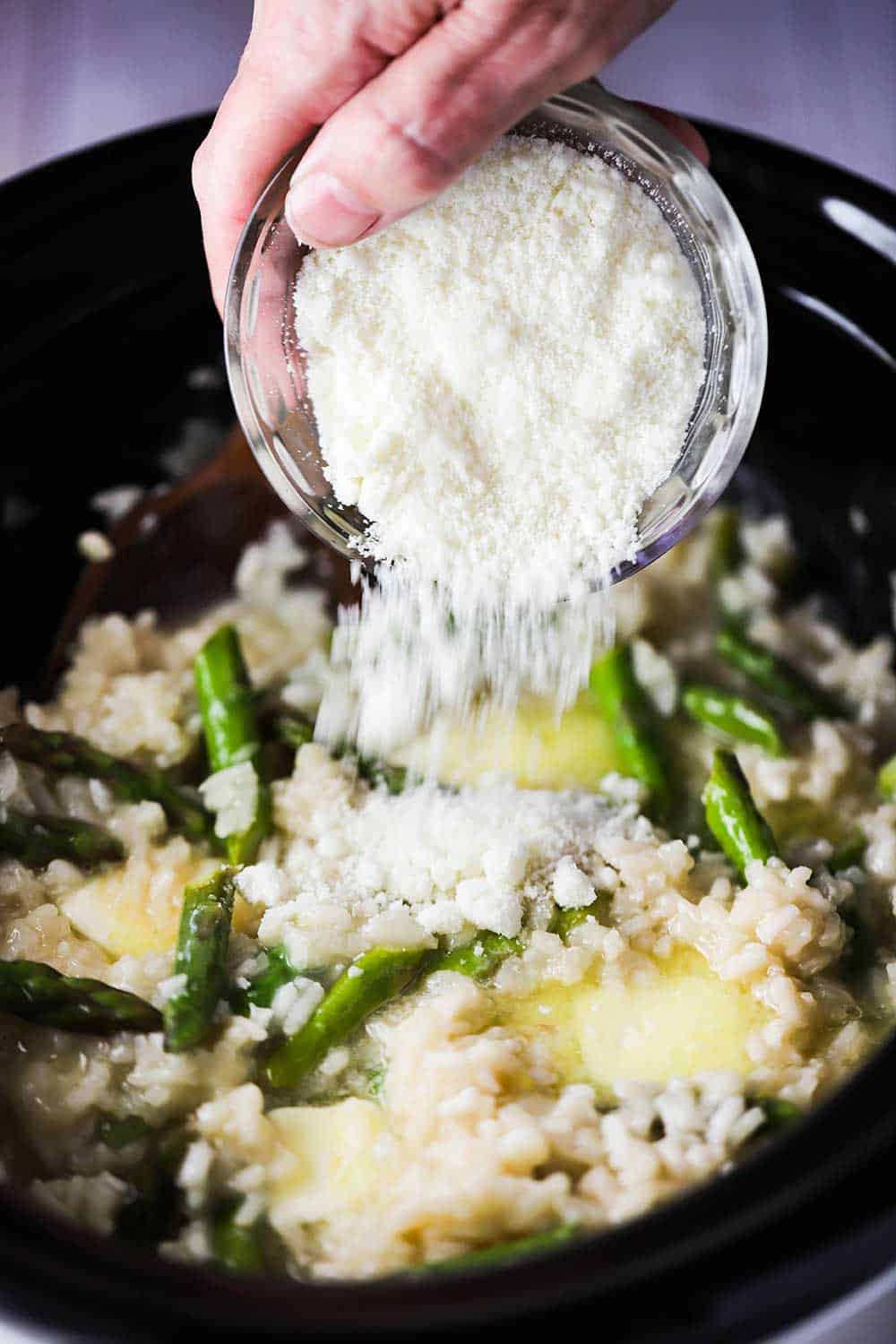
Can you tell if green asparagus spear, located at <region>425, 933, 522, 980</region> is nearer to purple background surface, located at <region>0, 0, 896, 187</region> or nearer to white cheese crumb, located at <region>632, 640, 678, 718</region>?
white cheese crumb, located at <region>632, 640, 678, 718</region>

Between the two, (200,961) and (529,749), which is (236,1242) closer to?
(200,961)

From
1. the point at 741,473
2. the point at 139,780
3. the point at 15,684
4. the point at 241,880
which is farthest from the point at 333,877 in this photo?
the point at 741,473

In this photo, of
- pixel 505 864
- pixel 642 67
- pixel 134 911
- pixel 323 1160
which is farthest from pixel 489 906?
pixel 642 67

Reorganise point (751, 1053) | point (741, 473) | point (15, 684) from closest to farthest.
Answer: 1. point (751, 1053)
2. point (15, 684)
3. point (741, 473)

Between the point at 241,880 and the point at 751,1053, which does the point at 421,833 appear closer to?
the point at 241,880

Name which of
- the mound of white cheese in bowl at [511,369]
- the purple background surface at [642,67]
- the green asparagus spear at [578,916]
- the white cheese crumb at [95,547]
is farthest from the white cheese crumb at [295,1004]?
the purple background surface at [642,67]

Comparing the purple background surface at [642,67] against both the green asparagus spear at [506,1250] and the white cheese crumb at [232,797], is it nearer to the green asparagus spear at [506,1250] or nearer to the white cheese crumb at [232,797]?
the white cheese crumb at [232,797]
